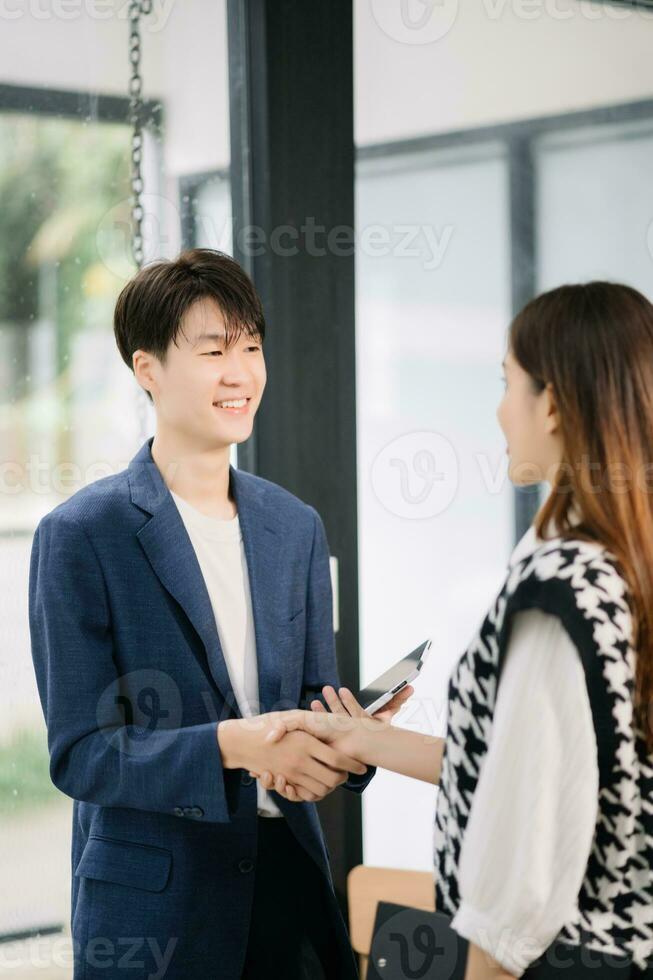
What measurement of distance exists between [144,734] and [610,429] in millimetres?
763

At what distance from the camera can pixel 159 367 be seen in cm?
164

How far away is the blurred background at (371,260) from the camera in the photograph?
80.2 inches

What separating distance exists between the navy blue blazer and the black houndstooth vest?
0.49m

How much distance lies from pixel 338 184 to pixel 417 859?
1.47 meters

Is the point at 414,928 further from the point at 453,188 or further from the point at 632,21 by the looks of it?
the point at 632,21

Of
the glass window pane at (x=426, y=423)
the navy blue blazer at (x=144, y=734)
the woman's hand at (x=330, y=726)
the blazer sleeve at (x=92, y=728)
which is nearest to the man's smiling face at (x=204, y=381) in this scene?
the navy blue blazer at (x=144, y=734)

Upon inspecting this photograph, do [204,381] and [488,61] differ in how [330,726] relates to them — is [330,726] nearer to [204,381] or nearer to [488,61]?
[204,381]

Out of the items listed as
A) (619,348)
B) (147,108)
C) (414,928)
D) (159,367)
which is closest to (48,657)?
(159,367)

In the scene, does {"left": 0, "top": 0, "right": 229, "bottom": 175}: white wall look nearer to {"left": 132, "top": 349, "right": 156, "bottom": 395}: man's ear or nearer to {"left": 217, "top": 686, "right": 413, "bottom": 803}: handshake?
{"left": 132, "top": 349, "right": 156, "bottom": 395}: man's ear

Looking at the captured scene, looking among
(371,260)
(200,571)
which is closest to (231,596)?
(200,571)

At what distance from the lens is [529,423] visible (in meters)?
1.20

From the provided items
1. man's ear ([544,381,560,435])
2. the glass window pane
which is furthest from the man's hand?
the glass window pane

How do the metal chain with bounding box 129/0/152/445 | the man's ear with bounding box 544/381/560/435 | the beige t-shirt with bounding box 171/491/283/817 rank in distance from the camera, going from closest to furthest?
the man's ear with bounding box 544/381/560/435 → the beige t-shirt with bounding box 171/491/283/817 → the metal chain with bounding box 129/0/152/445

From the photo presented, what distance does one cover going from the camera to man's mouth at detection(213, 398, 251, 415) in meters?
1.63
